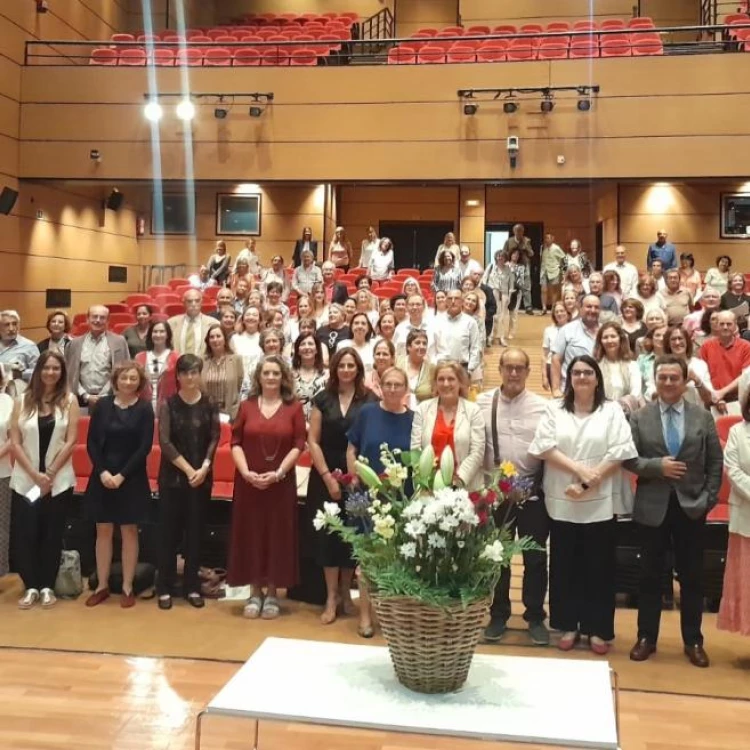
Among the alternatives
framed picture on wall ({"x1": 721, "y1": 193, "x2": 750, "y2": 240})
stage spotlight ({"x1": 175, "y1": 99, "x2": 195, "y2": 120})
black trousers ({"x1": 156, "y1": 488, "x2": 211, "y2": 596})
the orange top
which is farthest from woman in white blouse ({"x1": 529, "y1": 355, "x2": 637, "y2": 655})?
framed picture on wall ({"x1": 721, "y1": 193, "x2": 750, "y2": 240})

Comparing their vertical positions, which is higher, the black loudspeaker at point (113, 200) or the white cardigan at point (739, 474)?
the black loudspeaker at point (113, 200)

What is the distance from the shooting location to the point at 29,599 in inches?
168

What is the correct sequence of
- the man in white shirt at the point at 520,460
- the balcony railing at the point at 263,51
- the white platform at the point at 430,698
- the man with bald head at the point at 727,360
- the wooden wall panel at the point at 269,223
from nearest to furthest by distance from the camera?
the white platform at the point at 430,698 → the man in white shirt at the point at 520,460 → the man with bald head at the point at 727,360 → the balcony railing at the point at 263,51 → the wooden wall panel at the point at 269,223

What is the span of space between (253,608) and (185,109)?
9.24 m

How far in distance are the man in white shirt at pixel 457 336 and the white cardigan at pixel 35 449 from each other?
3043mm

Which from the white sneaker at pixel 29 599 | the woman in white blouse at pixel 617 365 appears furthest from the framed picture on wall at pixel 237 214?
the white sneaker at pixel 29 599

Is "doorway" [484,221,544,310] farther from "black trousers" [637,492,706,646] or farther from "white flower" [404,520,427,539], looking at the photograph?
"white flower" [404,520,427,539]

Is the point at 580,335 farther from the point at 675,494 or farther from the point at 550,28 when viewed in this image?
the point at 550,28

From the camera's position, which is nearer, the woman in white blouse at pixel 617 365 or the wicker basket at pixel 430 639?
the wicker basket at pixel 430 639

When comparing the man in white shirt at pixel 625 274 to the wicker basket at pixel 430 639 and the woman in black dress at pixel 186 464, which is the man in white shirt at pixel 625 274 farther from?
the wicker basket at pixel 430 639

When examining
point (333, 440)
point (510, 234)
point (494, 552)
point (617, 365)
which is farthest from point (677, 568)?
point (510, 234)

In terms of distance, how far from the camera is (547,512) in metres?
3.77

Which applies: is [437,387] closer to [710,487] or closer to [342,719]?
[710,487]

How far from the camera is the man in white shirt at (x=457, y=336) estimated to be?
6.55m
